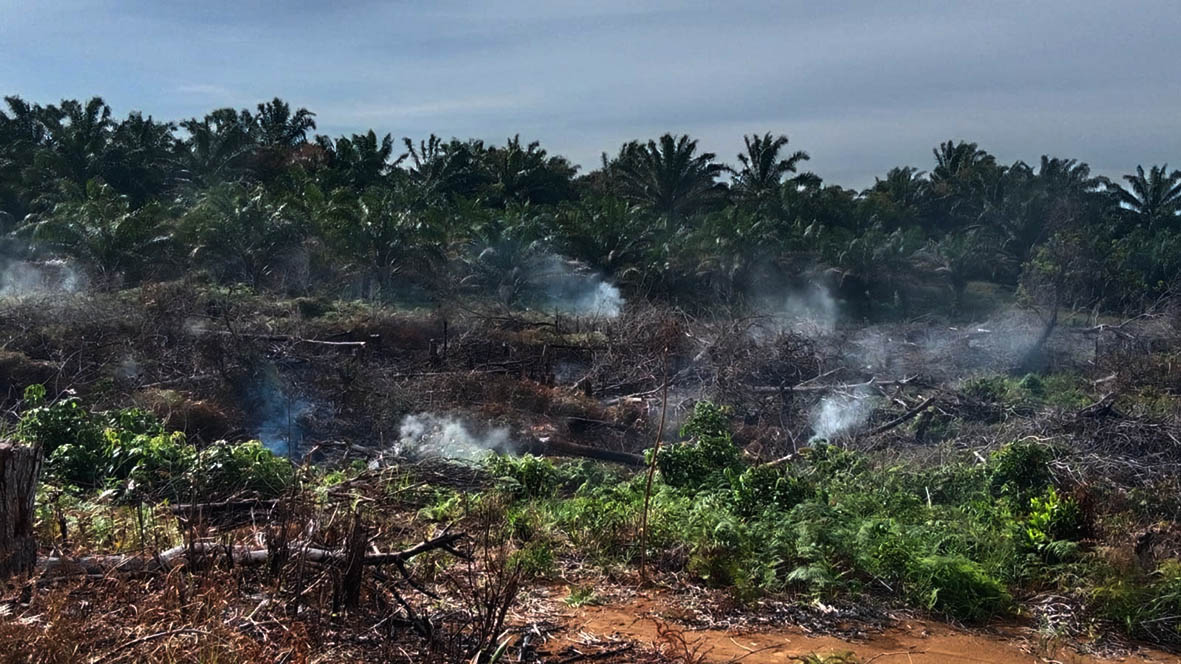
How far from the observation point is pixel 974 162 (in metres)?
45.4

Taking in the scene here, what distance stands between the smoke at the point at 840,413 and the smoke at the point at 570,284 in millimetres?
12375

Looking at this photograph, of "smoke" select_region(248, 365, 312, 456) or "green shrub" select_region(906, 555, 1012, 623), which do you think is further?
"smoke" select_region(248, 365, 312, 456)

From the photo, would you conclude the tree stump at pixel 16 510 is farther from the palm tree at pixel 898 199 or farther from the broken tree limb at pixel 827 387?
the palm tree at pixel 898 199

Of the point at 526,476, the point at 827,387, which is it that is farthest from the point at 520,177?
the point at 526,476

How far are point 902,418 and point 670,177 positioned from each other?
73.1ft

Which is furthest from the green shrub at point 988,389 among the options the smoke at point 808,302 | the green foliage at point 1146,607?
the smoke at point 808,302

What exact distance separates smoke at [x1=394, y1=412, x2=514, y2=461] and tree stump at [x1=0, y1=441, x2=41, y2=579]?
26.3 feet

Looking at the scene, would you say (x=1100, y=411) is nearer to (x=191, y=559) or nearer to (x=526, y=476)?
(x=526, y=476)

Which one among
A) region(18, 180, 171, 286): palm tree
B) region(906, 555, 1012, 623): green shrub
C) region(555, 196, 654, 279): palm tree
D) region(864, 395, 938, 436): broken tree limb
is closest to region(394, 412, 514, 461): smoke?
region(864, 395, 938, 436): broken tree limb

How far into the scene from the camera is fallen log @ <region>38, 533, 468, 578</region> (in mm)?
4324

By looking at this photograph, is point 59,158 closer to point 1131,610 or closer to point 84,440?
point 84,440

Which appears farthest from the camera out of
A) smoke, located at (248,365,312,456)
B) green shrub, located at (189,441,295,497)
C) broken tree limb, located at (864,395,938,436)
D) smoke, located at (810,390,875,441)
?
smoke, located at (810,390,875,441)

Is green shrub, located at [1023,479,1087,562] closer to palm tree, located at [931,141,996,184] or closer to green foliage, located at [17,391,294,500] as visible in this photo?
green foliage, located at [17,391,294,500]

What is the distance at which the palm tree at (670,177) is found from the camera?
35.3 metres
